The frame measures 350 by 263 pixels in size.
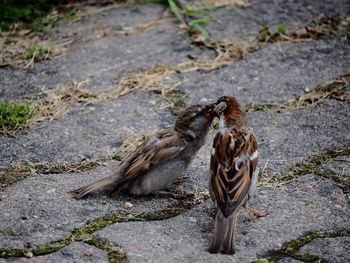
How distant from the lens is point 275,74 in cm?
570

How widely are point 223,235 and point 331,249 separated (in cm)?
56

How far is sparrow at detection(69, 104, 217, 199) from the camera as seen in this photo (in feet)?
13.6

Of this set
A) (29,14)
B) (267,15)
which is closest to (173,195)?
(267,15)

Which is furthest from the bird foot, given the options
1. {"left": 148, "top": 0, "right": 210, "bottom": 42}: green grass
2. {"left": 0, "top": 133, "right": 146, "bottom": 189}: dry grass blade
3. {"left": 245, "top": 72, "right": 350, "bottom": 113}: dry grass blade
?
{"left": 148, "top": 0, "right": 210, "bottom": 42}: green grass

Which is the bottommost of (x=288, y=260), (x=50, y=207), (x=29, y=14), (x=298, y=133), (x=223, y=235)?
(x=298, y=133)

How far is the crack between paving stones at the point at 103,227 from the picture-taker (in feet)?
11.7

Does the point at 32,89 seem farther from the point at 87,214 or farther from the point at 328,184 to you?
the point at 328,184

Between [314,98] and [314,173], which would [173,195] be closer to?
[314,173]

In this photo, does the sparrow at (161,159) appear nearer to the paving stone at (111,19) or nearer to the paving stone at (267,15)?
the paving stone at (267,15)

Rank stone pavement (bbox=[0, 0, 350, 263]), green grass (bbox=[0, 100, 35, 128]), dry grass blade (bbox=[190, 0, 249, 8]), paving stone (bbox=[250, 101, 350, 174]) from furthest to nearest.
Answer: dry grass blade (bbox=[190, 0, 249, 8]) → green grass (bbox=[0, 100, 35, 128]) → paving stone (bbox=[250, 101, 350, 174]) → stone pavement (bbox=[0, 0, 350, 263])

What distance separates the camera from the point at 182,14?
6.61 metres

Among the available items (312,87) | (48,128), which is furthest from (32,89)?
(312,87)

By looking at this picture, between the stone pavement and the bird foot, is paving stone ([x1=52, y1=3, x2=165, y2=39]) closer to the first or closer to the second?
the stone pavement

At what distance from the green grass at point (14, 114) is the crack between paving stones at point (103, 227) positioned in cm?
139
